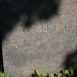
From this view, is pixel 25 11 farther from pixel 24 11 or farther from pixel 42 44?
pixel 42 44

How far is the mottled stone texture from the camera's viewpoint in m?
2.94

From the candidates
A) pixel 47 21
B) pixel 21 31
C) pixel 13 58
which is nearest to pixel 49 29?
pixel 47 21

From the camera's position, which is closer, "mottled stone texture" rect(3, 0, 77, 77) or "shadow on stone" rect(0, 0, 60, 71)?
"shadow on stone" rect(0, 0, 60, 71)

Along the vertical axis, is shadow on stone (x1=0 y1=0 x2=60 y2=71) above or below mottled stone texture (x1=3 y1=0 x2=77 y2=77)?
above

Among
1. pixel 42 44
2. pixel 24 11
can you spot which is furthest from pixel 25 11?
pixel 42 44

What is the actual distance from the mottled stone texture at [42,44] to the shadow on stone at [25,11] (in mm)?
70

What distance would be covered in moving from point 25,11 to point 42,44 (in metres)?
0.55

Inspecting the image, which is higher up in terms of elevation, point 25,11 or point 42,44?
point 25,11

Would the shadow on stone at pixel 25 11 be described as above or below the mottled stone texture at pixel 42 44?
above

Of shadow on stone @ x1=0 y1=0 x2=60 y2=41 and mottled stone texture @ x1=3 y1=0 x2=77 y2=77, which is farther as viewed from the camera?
mottled stone texture @ x1=3 y1=0 x2=77 y2=77

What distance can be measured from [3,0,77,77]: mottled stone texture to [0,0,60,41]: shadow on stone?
0.07 meters

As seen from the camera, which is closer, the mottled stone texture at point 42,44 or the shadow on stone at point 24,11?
the shadow on stone at point 24,11

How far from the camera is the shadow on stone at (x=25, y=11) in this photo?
2686 mm

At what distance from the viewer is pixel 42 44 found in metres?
3.11
